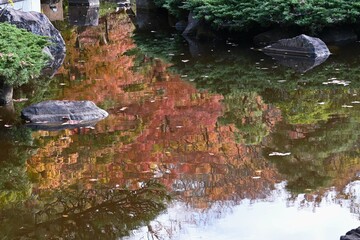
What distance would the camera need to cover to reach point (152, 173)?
7.59 metres

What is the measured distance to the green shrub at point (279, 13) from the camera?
609 inches

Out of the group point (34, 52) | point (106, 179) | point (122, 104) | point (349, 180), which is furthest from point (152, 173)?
point (34, 52)

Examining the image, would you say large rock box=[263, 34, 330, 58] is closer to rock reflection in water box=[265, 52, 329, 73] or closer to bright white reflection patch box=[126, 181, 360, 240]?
rock reflection in water box=[265, 52, 329, 73]

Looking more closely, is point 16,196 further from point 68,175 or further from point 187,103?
point 187,103

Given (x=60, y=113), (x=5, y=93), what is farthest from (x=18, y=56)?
(x=60, y=113)

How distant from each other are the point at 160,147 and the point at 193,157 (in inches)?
22.2

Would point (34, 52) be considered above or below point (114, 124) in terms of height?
above

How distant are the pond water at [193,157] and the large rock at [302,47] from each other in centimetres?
81

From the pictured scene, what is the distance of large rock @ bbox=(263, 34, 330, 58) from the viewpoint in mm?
14680

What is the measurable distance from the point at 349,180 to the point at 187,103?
4.25 metres

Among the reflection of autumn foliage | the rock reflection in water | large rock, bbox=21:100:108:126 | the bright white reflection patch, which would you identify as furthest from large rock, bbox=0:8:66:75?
the bright white reflection patch

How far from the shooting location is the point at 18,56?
33.4 ft

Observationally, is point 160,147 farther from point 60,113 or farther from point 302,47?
point 302,47

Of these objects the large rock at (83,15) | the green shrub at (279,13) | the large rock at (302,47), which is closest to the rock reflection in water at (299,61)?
the large rock at (302,47)
